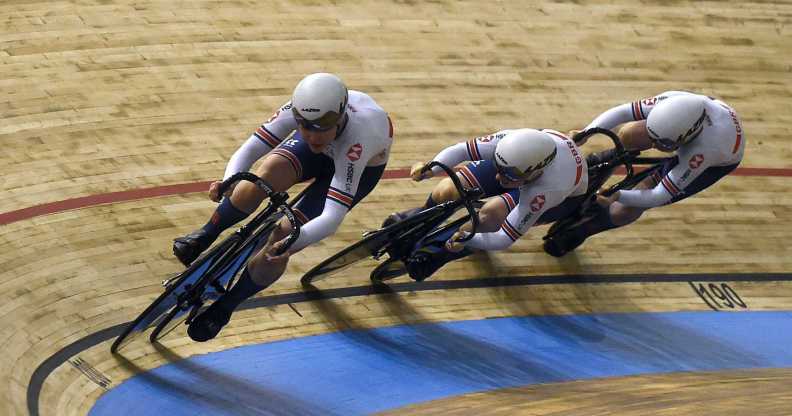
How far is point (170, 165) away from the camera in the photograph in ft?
21.5

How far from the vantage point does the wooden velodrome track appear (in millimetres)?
5402

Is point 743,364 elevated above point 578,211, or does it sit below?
below

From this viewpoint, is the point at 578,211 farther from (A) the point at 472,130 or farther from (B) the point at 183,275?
(B) the point at 183,275

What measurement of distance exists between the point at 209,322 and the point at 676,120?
2539 mm

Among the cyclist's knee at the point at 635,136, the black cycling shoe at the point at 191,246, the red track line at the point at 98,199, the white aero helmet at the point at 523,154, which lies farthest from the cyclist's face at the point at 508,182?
the red track line at the point at 98,199

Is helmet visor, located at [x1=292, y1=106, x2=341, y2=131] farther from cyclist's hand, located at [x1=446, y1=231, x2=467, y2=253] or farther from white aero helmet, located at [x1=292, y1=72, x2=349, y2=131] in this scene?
cyclist's hand, located at [x1=446, y1=231, x2=467, y2=253]

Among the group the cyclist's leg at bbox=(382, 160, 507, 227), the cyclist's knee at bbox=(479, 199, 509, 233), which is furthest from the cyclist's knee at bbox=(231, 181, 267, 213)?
the cyclist's knee at bbox=(479, 199, 509, 233)

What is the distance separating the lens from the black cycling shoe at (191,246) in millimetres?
5109

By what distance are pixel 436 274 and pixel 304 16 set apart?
254cm

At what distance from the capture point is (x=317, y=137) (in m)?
4.87

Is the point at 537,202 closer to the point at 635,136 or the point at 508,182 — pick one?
the point at 508,182

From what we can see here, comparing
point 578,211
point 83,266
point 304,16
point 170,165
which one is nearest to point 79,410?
point 83,266

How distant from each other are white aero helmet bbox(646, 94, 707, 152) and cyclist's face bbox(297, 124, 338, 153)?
1912 mm

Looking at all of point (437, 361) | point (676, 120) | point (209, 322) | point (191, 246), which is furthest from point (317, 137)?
point (676, 120)
